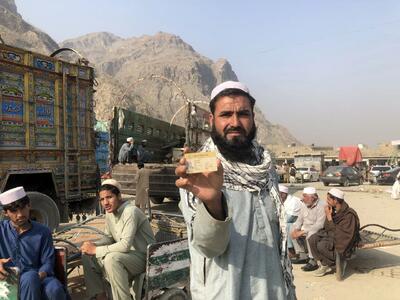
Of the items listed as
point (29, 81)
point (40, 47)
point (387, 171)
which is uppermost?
point (40, 47)

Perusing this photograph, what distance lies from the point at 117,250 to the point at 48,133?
3918 millimetres

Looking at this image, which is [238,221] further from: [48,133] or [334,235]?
[48,133]

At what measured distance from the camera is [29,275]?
3297 millimetres

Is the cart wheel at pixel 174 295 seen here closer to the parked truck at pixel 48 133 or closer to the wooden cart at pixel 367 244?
the wooden cart at pixel 367 244

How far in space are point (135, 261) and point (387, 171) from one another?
2490 centimetres

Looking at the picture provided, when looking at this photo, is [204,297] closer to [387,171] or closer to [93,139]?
[93,139]

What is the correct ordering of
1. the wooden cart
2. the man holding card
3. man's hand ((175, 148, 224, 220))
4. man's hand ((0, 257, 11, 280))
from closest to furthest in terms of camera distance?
1. man's hand ((175, 148, 224, 220))
2. the man holding card
3. man's hand ((0, 257, 11, 280))
4. the wooden cart

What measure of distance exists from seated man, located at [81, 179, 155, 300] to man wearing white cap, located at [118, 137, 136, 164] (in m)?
6.76

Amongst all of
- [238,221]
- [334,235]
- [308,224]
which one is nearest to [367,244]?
[334,235]

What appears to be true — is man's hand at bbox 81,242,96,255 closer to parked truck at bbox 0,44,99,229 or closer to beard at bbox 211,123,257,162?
beard at bbox 211,123,257,162

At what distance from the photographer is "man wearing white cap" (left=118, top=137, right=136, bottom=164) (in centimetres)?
1087

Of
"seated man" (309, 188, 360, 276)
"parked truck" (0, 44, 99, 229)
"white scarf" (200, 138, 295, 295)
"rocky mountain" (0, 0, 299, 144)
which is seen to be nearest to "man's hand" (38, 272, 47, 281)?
"white scarf" (200, 138, 295, 295)

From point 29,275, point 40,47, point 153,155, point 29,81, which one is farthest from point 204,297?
point 40,47

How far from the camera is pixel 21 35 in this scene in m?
61.1
